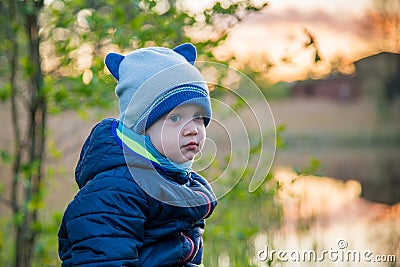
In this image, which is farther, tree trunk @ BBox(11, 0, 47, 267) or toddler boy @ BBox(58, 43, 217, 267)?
tree trunk @ BBox(11, 0, 47, 267)

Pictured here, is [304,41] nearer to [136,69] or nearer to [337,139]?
[136,69]

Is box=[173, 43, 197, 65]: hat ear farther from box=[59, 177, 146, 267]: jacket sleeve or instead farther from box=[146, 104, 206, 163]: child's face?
box=[59, 177, 146, 267]: jacket sleeve

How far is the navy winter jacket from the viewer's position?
1638 millimetres

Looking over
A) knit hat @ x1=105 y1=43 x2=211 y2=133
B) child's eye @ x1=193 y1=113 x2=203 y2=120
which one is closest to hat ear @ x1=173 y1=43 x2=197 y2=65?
knit hat @ x1=105 y1=43 x2=211 y2=133

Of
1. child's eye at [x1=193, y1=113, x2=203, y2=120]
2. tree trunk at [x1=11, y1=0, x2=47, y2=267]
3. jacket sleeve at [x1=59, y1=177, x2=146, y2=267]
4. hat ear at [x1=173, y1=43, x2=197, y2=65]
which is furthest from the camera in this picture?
tree trunk at [x1=11, y1=0, x2=47, y2=267]

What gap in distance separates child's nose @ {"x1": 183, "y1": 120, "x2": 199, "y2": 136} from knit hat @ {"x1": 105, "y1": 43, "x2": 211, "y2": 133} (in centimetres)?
5

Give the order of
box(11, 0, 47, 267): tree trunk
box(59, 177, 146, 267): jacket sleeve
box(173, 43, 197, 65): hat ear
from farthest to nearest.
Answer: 1. box(11, 0, 47, 267): tree trunk
2. box(173, 43, 197, 65): hat ear
3. box(59, 177, 146, 267): jacket sleeve

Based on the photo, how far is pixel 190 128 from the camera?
5.66ft

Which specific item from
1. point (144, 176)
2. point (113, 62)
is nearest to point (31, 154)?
point (113, 62)

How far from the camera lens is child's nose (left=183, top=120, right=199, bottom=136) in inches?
67.8

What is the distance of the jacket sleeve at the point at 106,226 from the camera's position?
1.63 meters

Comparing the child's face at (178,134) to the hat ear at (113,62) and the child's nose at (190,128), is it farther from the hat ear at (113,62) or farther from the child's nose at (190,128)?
the hat ear at (113,62)

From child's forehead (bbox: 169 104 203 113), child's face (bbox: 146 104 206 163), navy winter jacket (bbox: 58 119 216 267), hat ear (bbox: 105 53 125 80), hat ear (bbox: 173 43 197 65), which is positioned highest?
hat ear (bbox: 105 53 125 80)

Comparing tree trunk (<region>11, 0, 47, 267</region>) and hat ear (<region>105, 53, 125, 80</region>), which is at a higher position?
hat ear (<region>105, 53, 125, 80</region>)
